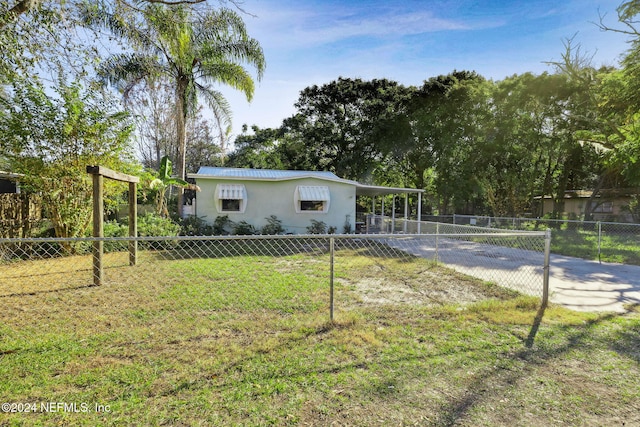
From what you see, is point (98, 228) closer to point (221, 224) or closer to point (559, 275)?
point (221, 224)

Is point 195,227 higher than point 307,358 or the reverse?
higher

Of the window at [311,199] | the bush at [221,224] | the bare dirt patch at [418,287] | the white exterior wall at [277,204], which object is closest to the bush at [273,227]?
the white exterior wall at [277,204]

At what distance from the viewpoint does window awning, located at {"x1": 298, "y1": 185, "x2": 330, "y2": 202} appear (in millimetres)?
13906

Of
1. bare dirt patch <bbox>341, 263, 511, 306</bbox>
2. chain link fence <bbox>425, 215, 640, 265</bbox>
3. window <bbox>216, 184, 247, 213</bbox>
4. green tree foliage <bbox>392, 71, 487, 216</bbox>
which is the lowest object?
bare dirt patch <bbox>341, 263, 511, 306</bbox>

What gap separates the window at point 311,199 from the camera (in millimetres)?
13961

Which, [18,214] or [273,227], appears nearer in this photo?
[18,214]

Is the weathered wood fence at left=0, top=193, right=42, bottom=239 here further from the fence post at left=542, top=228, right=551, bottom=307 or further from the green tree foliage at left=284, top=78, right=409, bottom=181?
the green tree foliage at left=284, top=78, right=409, bottom=181

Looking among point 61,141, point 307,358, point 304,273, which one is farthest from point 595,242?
point 61,141

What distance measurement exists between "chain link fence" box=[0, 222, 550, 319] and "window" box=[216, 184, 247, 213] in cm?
405

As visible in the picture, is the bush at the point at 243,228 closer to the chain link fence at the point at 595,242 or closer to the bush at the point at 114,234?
the bush at the point at 114,234

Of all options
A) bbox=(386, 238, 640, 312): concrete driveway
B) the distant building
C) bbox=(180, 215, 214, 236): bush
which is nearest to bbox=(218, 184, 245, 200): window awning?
bbox=(180, 215, 214, 236): bush

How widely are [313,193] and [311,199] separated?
35 centimetres

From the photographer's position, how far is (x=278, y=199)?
14.3 metres

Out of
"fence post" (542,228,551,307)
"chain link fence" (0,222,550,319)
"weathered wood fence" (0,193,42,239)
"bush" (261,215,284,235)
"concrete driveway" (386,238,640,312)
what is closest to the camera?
"fence post" (542,228,551,307)
